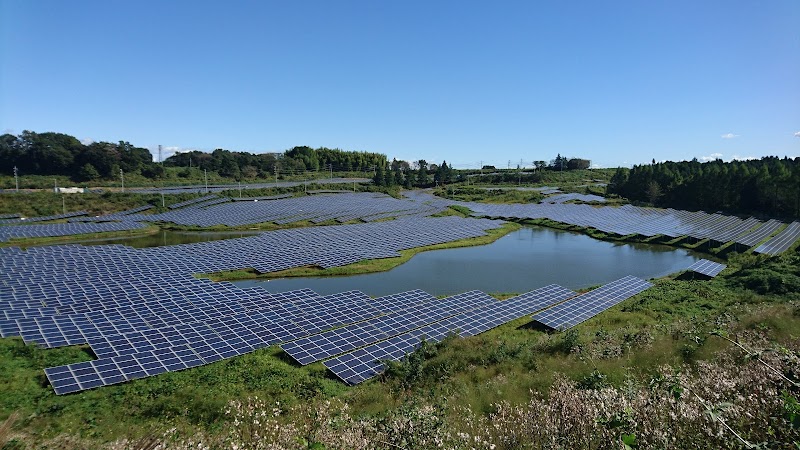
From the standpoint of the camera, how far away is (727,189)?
75.6m

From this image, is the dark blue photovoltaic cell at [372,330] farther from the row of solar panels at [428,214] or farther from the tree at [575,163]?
the tree at [575,163]

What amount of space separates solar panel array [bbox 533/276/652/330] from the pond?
361 cm

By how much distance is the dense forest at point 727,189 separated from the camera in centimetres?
6762

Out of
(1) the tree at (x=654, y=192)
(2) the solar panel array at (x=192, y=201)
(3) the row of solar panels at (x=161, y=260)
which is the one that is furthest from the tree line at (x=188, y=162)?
(3) the row of solar panels at (x=161, y=260)

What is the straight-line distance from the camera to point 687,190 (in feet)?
271

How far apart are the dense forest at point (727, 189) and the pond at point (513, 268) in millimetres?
32258

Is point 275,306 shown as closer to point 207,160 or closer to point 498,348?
point 498,348

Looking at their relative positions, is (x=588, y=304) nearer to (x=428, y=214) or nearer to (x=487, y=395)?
(x=487, y=395)

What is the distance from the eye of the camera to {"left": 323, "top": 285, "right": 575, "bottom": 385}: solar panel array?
20436 millimetres

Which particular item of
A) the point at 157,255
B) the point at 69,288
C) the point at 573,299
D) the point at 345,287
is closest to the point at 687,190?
the point at 573,299

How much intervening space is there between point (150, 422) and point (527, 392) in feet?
44.5

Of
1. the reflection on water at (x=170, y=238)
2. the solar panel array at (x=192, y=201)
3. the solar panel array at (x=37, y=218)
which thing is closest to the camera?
the reflection on water at (x=170, y=238)

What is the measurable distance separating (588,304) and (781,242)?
3661 centimetres

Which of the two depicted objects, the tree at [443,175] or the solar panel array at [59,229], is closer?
the solar panel array at [59,229]
